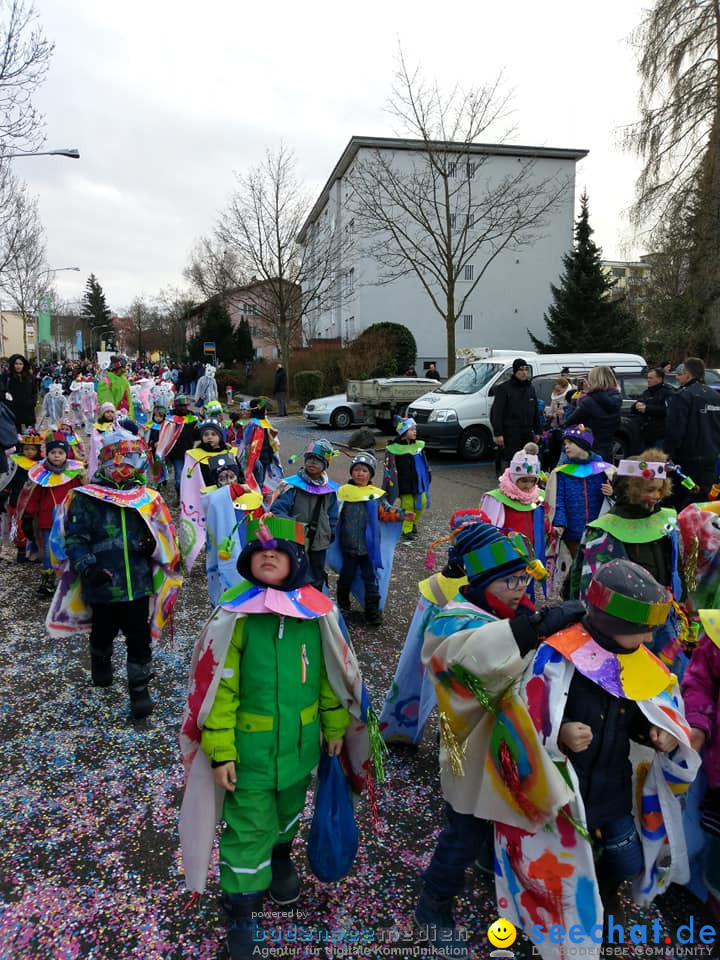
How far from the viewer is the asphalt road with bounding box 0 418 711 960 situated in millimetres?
2662

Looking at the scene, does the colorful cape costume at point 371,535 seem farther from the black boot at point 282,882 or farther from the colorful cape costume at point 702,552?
the black boot at point 282,882

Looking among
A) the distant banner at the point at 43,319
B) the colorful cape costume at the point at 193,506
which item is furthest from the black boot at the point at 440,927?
the distant banner at the point at 43,319

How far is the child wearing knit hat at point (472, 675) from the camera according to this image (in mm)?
2123

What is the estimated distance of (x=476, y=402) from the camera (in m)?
14.3

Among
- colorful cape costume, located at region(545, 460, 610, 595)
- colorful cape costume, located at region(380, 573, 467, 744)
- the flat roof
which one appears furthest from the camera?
the flat roof

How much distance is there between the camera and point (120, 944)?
2.60m

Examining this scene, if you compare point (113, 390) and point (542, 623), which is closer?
point (542, 623)

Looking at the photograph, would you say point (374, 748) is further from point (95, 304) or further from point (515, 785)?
point (95, 304)

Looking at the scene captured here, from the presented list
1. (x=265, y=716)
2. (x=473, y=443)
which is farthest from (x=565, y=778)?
(x=473, y=443)

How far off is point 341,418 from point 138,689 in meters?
16.9

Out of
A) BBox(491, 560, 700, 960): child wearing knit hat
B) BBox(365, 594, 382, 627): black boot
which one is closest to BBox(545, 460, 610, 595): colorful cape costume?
BBox(365, 594, 382, 627): black boot

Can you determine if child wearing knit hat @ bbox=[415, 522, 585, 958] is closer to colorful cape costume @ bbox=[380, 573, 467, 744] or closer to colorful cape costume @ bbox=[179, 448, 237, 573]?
colorful cape costume @ bbox=[380, 573, 467, 744]

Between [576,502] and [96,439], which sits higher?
[96,439]

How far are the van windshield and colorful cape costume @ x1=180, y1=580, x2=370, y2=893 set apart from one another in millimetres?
12366
